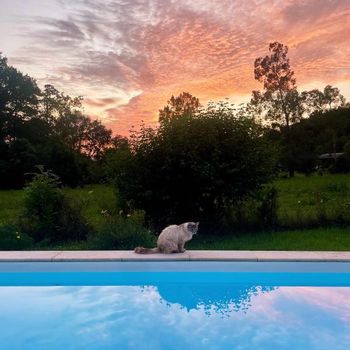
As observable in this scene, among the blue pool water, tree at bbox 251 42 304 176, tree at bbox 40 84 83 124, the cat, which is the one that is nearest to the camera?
the blue pool water

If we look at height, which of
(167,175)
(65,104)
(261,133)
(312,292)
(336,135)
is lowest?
(312,292)

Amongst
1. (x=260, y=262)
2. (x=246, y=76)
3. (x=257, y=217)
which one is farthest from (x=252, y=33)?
(x=260, y=262)

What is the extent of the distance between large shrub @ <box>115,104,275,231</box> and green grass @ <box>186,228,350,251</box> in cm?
87

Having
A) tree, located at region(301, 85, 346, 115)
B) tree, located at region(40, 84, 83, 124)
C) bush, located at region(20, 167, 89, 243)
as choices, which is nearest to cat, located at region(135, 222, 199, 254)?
bush, located at region(20, 167, 89, 243)

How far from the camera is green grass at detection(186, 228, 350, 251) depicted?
351 inches

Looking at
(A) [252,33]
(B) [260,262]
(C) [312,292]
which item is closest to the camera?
(C) [312,292]

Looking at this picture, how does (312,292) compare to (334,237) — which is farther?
(334,237)

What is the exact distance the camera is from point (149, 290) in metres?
7.01

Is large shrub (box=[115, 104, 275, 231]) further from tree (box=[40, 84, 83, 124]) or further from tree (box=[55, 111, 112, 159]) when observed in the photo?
tree (box=[40, 84, 83, 124])

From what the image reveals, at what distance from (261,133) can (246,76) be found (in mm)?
7484

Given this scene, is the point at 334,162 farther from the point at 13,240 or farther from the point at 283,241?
the point at 13,240

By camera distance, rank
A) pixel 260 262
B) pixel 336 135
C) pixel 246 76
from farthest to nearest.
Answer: pixel 336 135
pixel 246 76
pixel 260 262

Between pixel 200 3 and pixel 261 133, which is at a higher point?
pixel 200 3

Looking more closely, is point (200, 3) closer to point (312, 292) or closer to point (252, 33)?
point (252, 33)
